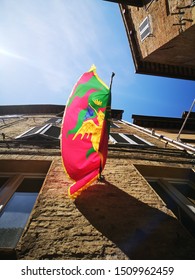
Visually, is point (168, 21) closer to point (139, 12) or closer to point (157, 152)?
point (139, 12)

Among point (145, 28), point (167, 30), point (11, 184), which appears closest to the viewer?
point (11, 184)

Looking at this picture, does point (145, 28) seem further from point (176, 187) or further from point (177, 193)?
point (177, 193)

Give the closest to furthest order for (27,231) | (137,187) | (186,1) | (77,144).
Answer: (27,231), (77,144), (137,187), (186,1)

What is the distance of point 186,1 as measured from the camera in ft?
16.7

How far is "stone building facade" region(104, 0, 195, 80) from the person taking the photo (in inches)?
214

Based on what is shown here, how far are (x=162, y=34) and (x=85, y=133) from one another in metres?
5.84

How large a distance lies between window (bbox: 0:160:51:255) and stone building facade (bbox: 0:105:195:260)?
14 mm

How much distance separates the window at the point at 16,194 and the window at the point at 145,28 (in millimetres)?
6848

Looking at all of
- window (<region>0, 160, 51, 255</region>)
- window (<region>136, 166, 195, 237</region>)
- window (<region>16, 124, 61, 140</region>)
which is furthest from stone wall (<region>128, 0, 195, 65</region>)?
window (<region>0, 160, 51, 255</region>)

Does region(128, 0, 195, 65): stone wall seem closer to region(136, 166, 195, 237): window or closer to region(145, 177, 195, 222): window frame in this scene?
region(136, 166, 195, 237): window

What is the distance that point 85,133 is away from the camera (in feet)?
9.29

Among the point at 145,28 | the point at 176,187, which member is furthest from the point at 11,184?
the point at 145,28

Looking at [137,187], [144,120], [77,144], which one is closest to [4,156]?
[77,144]
